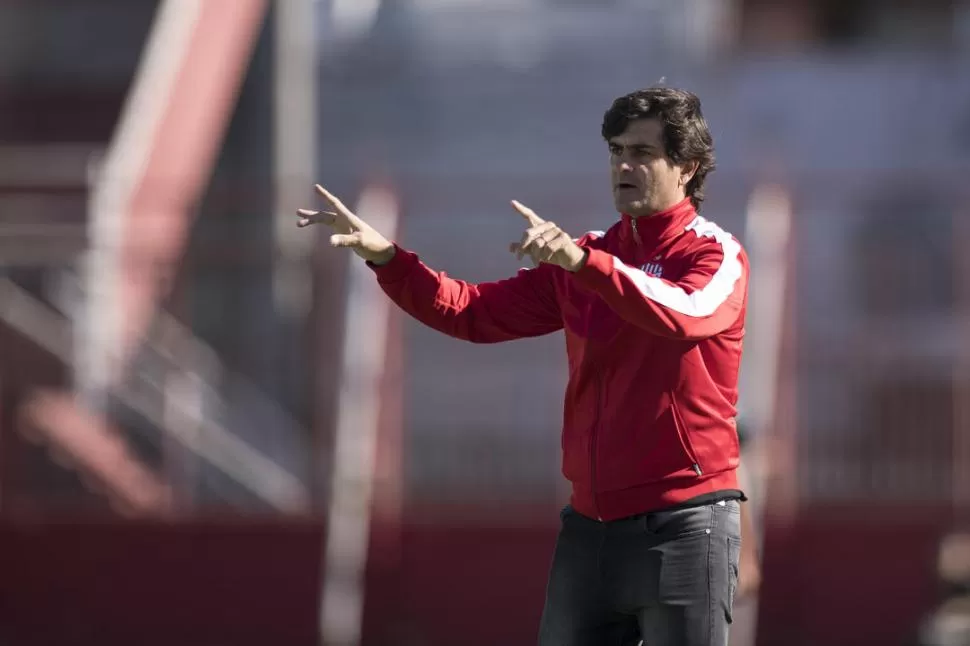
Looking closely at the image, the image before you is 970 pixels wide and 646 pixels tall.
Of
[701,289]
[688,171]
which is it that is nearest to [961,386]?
[688,171]

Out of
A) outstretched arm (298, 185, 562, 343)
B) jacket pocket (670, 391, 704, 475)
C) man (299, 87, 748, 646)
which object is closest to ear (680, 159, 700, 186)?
man (299, 87, 748, 646)

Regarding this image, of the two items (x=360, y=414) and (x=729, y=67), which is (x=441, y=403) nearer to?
(x=360, y=414)

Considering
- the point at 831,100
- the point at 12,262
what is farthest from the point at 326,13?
the point at 12,262

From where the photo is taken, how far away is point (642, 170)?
423cm

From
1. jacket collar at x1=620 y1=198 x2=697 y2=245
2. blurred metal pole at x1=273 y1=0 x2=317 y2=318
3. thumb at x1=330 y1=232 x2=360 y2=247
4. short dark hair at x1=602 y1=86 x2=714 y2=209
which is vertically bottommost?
thumb at x1=330 y1=232 x2=360 y2=247

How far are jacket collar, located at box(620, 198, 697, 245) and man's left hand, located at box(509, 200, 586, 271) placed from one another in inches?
18.4

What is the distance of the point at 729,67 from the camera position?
16078 mm

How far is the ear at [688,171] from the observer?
14.1 feet

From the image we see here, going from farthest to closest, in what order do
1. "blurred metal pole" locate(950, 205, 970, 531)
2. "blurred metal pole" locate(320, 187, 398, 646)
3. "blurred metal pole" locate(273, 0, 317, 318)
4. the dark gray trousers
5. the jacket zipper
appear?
"blurred metal pole" locate(273, 0, 317, 318) < "blurred metal pole" locate(320, 187, 398, 646) < "blurred metal pole" locate(950, 205, 970, 531) < the jacket zipper < the dark gray trousers

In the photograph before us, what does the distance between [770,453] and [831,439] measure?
37 centimetres

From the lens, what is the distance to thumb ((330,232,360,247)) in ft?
14.3

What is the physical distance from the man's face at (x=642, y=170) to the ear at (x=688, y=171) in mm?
79

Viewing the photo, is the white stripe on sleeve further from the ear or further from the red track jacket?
the ear

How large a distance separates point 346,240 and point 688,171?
0.90m
